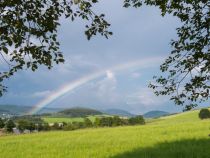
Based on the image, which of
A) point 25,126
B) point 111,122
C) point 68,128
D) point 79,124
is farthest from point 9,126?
point 111,122

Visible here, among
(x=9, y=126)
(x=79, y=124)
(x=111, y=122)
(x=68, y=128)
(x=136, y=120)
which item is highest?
(x=136, y=120)

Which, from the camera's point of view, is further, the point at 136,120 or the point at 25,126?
the point at 25,126

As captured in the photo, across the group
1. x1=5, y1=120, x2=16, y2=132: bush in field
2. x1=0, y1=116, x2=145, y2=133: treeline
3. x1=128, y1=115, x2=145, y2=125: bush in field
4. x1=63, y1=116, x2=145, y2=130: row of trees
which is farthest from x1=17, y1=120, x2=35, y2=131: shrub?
x1=128, y1=115, x2=145, y2=125: bush in field

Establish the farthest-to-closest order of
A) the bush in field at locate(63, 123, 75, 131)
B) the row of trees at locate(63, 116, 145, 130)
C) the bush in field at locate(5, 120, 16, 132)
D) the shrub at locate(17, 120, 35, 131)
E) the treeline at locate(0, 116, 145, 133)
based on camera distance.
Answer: the shrub at locate(17, 120, 35, 131)
the row of trees at locate(63, 116, 145, 130)
the treeline at locate(0, 116, 145, 133)
the bush in field at locate(5, 120, 16, 132)
the bush in field at locate(63, 123, 75, 131)

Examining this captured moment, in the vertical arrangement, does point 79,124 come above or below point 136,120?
below

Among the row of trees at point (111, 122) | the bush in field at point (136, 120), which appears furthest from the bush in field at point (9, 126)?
the bush in field at point (136, 120)

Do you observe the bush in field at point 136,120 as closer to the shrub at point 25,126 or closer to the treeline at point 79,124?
the treeline at point 79,124

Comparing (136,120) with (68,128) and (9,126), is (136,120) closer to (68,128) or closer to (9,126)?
(68,128)

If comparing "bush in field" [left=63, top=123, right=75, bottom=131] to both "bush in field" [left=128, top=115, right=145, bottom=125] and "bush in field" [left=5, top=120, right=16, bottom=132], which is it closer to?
"bush in field" [left=5, top=120, right=16, bottom=132]

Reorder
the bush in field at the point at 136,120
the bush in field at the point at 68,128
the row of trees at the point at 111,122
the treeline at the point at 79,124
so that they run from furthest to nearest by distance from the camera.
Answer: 1. the bush in field at the point at 136,120
2. the row of trees at the point at 111,122
3. the treeline at the point at 79,124
4. the bush in field at the point at 68,128

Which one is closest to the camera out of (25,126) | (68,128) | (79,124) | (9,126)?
(68,128)

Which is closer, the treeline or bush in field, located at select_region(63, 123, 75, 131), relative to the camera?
bush in field, located at select_region(63, 123, 75, 131)

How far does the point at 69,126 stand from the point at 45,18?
3932 inches

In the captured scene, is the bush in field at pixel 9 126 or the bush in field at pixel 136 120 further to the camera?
the bush in field at pixel 136 120
